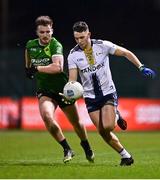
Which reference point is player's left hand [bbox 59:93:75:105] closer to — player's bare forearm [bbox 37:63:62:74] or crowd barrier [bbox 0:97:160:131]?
player's bare forearm [bbox 37:63:62:74]

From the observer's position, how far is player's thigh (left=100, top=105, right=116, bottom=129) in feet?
40.7

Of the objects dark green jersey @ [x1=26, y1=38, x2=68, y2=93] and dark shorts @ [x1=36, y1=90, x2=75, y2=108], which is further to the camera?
dark shorts @ [x1=36, y1=90, x2=75, y2=108]

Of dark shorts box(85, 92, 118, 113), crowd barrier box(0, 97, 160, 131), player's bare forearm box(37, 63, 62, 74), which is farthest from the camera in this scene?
crowd barrier box(0, 97, 160, 131)

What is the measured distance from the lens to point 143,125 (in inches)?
1101

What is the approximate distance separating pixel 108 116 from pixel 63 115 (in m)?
15.3

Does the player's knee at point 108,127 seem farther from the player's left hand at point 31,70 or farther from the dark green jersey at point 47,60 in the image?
the player's left hand at point 31,70

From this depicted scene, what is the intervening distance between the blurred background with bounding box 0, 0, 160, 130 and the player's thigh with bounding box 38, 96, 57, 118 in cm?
1544

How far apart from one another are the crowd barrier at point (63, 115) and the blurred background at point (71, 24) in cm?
63

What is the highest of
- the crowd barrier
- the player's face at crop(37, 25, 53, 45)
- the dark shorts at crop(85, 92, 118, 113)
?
the player's face at crop(37, 25, 53, 45)

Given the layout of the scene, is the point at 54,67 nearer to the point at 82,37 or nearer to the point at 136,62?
the point at 82,37

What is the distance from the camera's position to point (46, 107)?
1316 cm

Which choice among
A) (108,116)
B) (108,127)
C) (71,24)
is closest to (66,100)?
(108,116)

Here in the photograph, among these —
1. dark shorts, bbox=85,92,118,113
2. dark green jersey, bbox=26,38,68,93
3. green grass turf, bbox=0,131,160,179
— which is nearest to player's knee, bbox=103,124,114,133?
dark shorts, bbox=85,92,118,113

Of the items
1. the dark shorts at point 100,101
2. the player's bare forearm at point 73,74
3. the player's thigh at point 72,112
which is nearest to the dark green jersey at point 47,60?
the player's thigh at point 72,112
